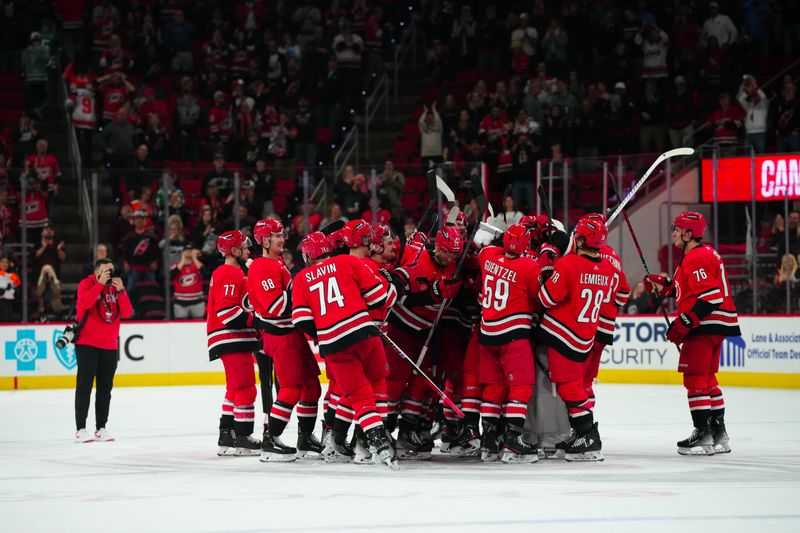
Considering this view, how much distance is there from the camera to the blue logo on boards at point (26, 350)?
14.3m

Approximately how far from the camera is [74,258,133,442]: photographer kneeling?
9.55 meters

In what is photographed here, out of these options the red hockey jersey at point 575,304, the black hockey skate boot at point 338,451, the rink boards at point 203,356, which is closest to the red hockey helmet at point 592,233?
the red hockey jersey at point 575,304

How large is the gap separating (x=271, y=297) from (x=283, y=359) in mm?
397

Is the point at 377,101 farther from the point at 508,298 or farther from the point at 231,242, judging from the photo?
the point at 508,298

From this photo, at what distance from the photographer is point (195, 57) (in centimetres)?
2030

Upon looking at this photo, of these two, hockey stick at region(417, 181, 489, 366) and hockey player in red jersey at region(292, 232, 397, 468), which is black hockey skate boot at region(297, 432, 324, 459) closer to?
hockey player in red jersey at region(292, 232, 397, 468)

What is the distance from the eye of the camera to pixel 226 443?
28.3ft

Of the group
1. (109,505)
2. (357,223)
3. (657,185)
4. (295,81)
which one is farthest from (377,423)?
(295,81)

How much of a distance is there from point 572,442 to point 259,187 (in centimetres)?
776

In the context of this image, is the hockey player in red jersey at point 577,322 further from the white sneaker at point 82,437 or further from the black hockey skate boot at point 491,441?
the white sneaker at point 82,437

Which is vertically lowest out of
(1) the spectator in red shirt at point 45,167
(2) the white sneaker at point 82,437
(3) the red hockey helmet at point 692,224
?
(2) the white sneaker at point 82,437

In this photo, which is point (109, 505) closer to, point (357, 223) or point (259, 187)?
point (357, 223)

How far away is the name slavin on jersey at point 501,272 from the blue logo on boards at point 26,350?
7799 millimetres

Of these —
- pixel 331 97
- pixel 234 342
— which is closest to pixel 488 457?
pixel 234 342
